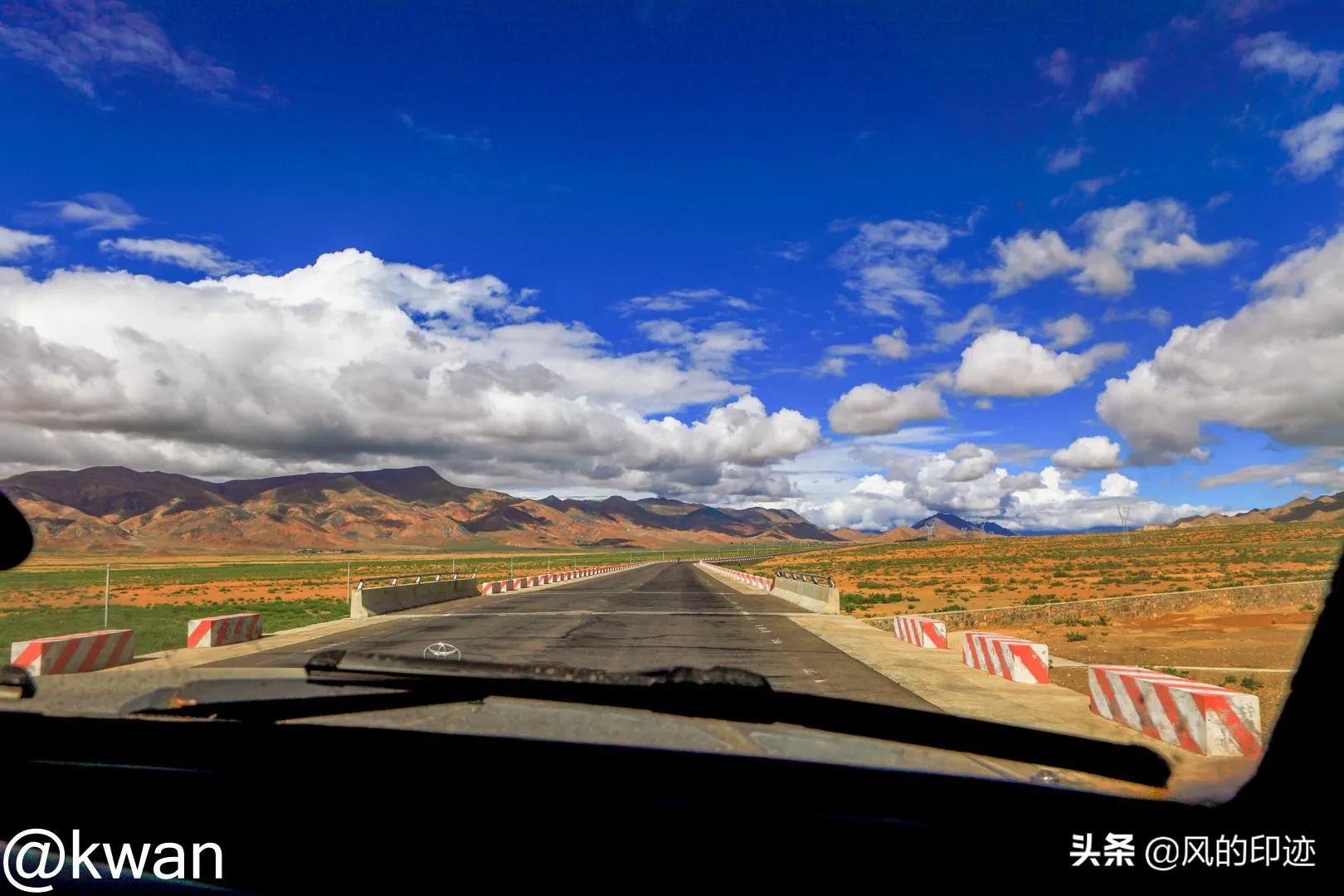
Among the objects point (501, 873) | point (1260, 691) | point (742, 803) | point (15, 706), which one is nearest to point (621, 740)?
point (742, 803)

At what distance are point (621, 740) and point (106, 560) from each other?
262 inches

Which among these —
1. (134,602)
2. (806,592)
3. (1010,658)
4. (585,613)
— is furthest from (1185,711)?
(134,602)

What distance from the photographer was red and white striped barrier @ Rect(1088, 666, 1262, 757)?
19.0 ft

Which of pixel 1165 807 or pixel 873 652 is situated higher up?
pixel 1165 807

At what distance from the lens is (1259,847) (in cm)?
200

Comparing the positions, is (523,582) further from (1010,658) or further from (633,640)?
(1010,658)

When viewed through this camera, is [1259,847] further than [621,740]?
No

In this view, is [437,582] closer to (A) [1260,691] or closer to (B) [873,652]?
(B) [873,652]

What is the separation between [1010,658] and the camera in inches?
445

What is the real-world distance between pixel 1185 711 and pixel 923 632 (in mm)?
10239

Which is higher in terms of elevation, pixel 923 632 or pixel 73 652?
pixel 73 652

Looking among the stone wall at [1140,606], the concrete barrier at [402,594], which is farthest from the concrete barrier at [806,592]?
the concrete barrier at [402,594]

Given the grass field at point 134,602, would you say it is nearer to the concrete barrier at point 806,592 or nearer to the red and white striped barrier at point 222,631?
the red and white striped barrier at point 222,631

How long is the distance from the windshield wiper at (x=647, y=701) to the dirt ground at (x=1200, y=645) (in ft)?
24.1
